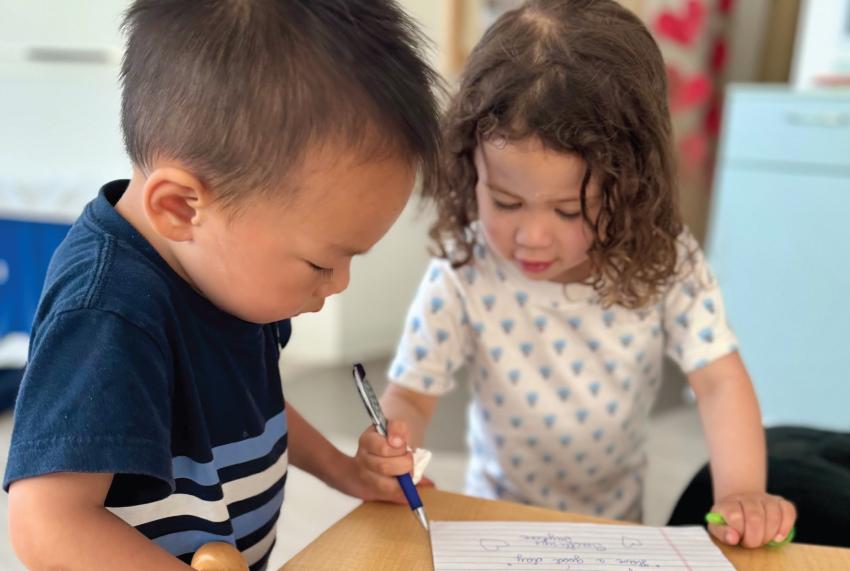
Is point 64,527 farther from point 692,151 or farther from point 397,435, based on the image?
point 692,151

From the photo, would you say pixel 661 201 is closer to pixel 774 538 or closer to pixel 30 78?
pixel 774 538

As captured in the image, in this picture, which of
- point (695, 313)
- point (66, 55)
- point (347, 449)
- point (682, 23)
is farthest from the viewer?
point (682, 23)

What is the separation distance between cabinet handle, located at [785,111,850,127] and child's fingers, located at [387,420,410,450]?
173cm

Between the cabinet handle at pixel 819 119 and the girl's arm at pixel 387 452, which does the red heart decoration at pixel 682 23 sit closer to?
the cabinet handle at pixel 819 119

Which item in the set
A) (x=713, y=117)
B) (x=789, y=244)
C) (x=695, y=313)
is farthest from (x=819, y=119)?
(x=695, y=313)

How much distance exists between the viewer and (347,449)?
4.49 ft

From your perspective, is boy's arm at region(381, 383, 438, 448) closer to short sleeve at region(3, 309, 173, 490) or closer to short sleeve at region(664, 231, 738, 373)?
short sleeve at region(664, 231, 738, 373)

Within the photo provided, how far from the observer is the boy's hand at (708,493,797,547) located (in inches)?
24.3

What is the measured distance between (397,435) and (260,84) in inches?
12.6

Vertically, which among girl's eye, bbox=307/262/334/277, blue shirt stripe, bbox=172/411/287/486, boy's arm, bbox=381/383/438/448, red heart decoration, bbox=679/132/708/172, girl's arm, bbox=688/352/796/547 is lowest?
red heart decoration, bbox=679/132/708/172

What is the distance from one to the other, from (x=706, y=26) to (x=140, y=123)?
2.58 m

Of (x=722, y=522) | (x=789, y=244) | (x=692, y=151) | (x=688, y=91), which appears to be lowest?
(x=789, y=244)

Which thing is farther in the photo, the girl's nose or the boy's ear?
the girl's nose

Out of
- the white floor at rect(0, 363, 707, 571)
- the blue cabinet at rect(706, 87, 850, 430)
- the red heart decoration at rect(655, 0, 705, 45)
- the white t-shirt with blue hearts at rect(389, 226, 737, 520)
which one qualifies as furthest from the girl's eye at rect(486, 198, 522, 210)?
the red heart decoration at rect(655, 0, 705, 45)
